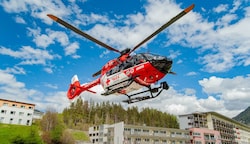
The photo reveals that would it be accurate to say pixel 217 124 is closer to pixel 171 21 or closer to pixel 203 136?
pixel 203 136

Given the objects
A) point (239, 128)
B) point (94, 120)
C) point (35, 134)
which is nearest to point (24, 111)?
point (35, 134)

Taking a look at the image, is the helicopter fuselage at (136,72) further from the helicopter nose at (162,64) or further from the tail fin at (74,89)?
the tail fin at (74,89)

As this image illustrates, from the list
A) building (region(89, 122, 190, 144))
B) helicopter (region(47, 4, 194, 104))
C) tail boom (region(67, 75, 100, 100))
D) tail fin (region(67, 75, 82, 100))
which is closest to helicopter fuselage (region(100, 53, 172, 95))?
helicopter (region(47, 4, 194, 104))

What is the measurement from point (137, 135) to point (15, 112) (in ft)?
109

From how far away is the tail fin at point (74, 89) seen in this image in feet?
81.9

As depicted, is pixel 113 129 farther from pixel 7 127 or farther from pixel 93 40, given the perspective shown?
pixel 93 40

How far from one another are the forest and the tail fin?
226 feet

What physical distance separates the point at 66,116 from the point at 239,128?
84152 mm

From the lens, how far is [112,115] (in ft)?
332

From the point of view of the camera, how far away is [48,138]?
5459 cm

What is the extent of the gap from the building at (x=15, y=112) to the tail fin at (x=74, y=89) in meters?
40.8

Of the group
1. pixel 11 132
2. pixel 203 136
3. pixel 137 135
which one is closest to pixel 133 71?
pixel 11 132

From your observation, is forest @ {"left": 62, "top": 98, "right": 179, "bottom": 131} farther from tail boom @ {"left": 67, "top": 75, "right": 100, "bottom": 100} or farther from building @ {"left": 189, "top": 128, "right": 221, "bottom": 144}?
tail boom @ {"left": 67, "top": 75, "right": 100, "bottom": 100}

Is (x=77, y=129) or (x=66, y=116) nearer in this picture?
(x=77, y=129)
